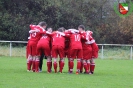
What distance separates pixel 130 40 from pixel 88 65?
98.3ft

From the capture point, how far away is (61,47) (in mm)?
17891

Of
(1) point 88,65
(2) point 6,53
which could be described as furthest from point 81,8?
(1) point 88,65

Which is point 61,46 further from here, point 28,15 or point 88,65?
point 28,15

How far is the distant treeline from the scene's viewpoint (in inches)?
1700

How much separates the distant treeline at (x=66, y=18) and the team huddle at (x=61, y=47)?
944 inches

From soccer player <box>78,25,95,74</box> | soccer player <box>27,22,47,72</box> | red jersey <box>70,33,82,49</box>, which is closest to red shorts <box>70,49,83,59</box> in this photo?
red jersey <box>70,33,82,49</box>

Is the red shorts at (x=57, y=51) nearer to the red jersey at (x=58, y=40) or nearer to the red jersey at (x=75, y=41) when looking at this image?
the red jersey at (x=58, y=40)

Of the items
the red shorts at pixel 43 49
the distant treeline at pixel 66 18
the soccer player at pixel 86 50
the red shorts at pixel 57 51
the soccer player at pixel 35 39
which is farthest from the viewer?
the distant treeline at pixel 66 18

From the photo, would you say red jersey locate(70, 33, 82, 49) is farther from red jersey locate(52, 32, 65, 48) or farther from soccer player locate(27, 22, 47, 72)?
soccer player locate(27, 22, 47, 72)

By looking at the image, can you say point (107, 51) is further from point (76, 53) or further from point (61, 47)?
point (61, 47)

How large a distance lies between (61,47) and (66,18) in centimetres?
2711

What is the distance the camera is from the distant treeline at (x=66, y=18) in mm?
43188

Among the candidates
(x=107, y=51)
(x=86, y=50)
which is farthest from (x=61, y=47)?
(x=107, y=51)

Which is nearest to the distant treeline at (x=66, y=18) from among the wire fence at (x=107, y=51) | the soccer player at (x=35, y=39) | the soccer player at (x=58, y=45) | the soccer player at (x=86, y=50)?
the wire fence at (x=107, y=51)
